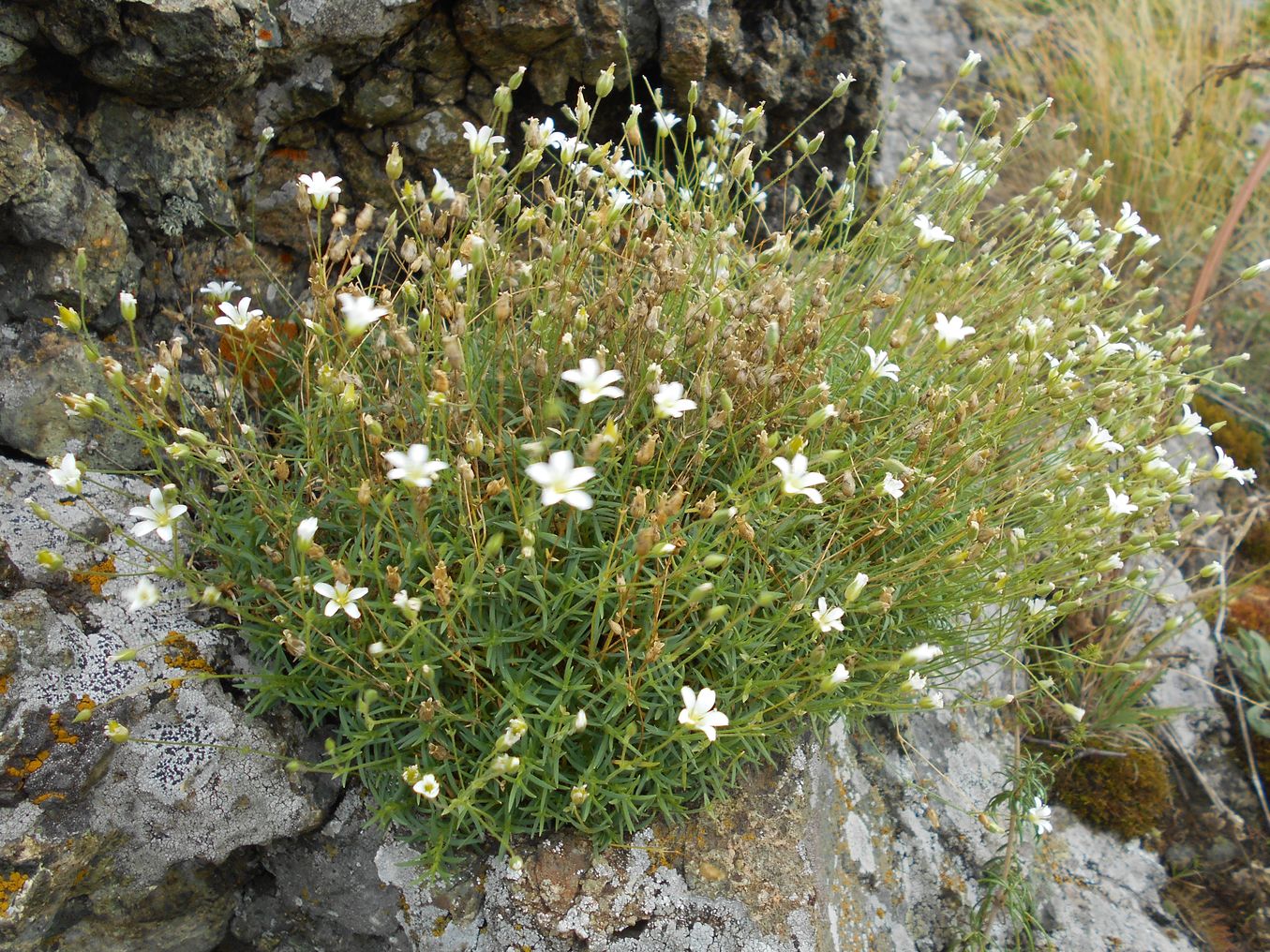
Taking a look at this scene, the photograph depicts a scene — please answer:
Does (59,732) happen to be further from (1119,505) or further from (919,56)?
(919,56)

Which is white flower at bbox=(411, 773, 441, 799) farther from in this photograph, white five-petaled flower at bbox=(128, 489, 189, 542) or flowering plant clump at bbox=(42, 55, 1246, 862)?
white five-petaled flower at bbox=(128, 489, 189, 542)

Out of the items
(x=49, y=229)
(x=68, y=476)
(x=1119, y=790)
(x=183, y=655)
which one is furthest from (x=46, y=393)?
(x=1119, y=790)

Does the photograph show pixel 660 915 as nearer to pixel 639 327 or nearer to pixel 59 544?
pixel 639 327

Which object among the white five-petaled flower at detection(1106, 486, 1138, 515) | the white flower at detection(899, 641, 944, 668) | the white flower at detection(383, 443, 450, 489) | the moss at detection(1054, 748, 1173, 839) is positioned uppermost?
the white flower at detection(383, 443, 450, 489)

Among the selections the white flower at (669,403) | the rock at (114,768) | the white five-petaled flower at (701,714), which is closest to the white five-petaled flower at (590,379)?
the white flower at (669,403)

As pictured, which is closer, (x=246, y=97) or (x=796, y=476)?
(x=796, y=476)

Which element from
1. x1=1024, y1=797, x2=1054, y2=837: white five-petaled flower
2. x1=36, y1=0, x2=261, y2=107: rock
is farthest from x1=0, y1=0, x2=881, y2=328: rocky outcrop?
x1=1024, y1=797, x2=1054, y2=837: white five-petaled flower
